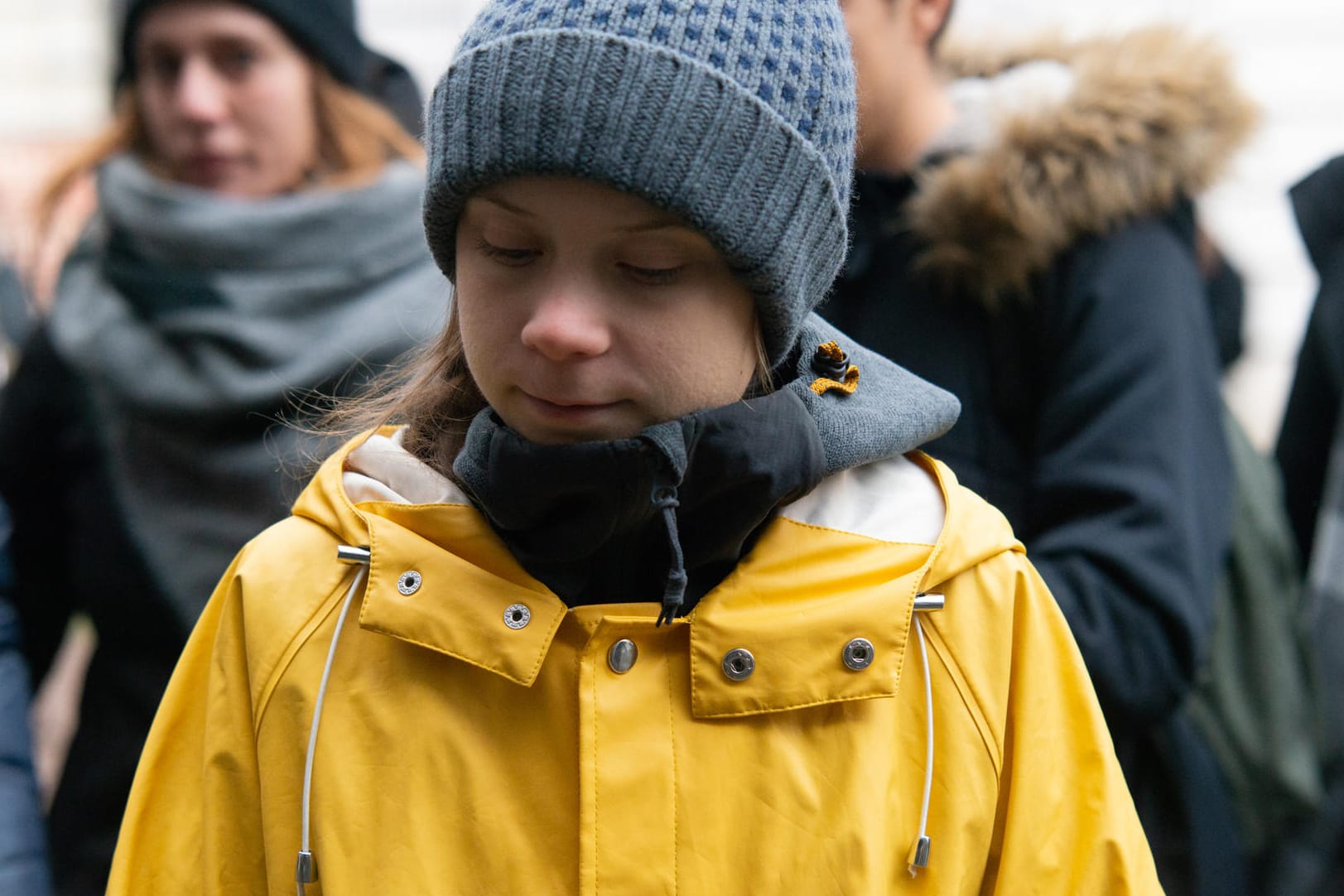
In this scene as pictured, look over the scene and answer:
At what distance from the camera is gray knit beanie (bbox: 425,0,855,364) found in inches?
53.6

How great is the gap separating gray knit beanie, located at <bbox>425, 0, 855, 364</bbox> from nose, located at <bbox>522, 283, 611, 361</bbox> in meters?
0.11

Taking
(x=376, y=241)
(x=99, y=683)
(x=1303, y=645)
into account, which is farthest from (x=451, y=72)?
(x=1303, y=645)

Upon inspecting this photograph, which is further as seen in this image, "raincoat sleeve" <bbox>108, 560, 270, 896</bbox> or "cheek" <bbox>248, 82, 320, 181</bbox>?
"cheek" <bbox>248, 82, 320, 181</bbox>

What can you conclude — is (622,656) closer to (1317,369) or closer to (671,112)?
(671,112)

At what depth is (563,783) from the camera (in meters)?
1.48

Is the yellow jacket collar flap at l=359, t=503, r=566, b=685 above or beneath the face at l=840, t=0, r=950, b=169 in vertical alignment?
beneath

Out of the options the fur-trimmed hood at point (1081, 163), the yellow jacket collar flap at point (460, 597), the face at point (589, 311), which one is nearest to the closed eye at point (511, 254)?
the face at point (589, 311)

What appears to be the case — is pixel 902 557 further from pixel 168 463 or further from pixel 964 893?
pixel 168 463

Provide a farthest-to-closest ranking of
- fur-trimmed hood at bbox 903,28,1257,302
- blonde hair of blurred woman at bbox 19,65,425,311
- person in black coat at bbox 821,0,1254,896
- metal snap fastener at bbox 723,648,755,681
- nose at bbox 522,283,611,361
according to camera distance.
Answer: blonde hair of blurred woman at bbox 19,65,425,311
fur-trimmed hood at bbox 903,28,1257,302
person in black coat at bbox 821,0,1254,896
metal snap fastener at bbox 723,648,755,681
nose at bbox 522,283,611,361

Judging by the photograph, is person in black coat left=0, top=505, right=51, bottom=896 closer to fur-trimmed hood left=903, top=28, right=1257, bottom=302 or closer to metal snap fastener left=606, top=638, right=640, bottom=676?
metal snap fastener left=606, top=638, right=640, bottom=676

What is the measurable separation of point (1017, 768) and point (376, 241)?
183 cm

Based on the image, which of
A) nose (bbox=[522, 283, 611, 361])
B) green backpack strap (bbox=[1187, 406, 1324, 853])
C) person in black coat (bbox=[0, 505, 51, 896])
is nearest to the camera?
nose (bbox=[522, 283, 611, 361])

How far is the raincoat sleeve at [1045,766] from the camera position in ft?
4.88

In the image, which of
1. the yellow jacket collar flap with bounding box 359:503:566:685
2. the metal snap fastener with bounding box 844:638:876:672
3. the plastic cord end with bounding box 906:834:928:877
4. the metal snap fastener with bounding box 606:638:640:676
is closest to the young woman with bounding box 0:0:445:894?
the yellow jacket collar flap with bounding box 359:503:566:685
